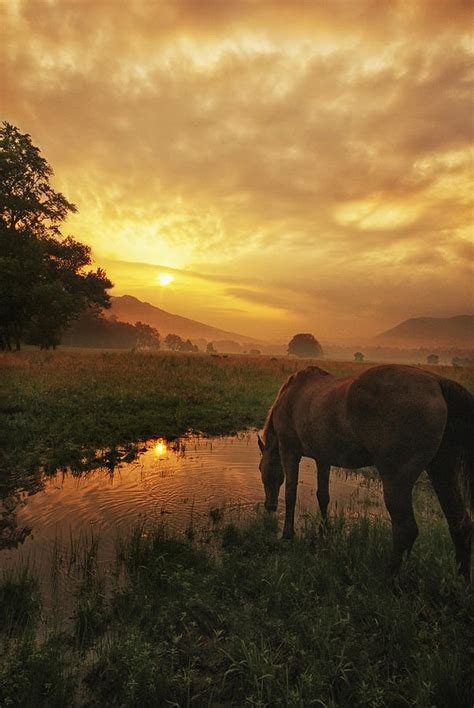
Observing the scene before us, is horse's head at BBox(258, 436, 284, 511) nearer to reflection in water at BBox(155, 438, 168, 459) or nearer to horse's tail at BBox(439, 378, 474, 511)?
horse's tail at BBox(439, 378, 474, 511)

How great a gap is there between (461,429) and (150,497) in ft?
17.5

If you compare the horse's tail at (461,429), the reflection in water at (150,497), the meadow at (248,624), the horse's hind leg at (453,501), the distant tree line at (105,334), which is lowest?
the reflection in water at (150,497)

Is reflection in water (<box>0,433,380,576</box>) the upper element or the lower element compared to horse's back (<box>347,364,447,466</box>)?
lower

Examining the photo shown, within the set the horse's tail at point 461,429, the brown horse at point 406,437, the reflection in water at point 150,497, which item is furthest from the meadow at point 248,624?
the horse's tail at point 461,429

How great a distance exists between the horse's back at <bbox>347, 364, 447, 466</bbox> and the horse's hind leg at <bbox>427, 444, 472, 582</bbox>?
1.75 ft

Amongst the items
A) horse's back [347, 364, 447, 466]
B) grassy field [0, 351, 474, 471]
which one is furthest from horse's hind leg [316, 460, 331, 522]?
grassy field [0, 351, 474, 471]

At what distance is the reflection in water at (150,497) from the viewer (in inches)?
218

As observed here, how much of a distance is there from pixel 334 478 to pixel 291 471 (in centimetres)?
325

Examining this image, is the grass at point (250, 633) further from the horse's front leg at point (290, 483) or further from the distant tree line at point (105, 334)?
the distant tree line at point (105, 334)

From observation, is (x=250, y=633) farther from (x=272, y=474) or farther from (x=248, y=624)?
(x=272, y=474)

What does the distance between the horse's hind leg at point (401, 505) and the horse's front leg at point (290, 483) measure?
1624 millimetres

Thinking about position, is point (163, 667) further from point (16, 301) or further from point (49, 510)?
point (16, 301)

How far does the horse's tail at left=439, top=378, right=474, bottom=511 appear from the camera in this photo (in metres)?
4.42

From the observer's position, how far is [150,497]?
6.96 metres
